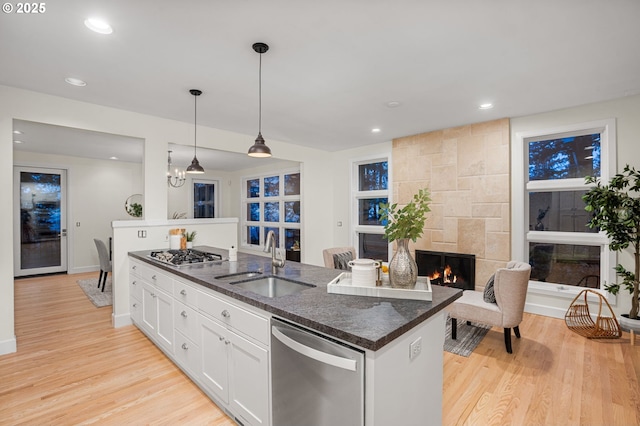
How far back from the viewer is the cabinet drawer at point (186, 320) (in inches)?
88.2

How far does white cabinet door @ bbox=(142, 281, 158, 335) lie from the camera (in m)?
2.90

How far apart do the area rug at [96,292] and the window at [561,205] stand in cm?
579

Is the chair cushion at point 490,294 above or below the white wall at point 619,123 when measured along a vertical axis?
below

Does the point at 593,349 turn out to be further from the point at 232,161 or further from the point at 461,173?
the point at 232,161

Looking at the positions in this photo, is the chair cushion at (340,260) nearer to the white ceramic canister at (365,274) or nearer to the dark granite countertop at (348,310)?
the dark granite countertop at (348,310)

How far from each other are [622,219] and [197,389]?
4261 mm

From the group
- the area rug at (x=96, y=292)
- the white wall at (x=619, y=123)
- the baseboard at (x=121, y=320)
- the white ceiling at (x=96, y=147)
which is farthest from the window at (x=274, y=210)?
the white wall at (x=619, y=123)

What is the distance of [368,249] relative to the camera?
5918mm

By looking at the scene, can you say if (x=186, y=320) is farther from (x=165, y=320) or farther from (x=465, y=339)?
(x=465, y=339)

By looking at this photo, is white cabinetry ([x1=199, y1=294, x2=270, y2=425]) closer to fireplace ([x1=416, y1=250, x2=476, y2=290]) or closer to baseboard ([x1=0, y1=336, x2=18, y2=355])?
baseboard ([x1=0, y1=336, x2=18, y2=355])

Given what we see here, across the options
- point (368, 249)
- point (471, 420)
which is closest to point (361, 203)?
point (368, 249)

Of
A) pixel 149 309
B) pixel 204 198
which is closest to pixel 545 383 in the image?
pixel 149 309

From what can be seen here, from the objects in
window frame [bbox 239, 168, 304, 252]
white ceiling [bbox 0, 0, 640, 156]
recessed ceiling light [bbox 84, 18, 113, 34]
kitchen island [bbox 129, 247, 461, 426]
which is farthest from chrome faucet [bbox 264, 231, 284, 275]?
window frame [bbox 239, 168, 304, 252]

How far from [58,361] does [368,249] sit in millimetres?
4618
